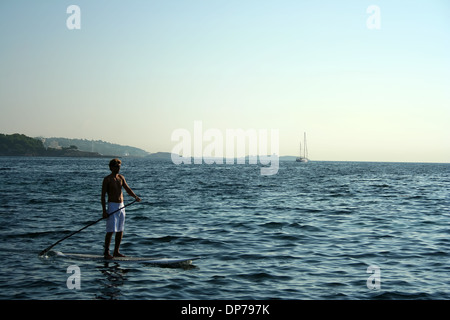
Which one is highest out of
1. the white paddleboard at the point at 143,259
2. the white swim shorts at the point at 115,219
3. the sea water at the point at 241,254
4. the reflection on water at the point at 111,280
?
the white swim shorts at the point at 115,219

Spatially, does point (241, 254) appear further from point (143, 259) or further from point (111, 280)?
point (111, 280)

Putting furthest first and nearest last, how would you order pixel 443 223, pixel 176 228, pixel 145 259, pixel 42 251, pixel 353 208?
1. pixel 353 208
2. pixel 443 223
3. pixel 176 228
4. pixel 42 251
5. pixel 145 259

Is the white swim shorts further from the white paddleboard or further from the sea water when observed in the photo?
the sea water

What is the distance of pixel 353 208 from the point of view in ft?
86.7

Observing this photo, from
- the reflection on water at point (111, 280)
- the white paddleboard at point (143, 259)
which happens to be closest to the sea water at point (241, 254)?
the reflection on water at point (111, 280)

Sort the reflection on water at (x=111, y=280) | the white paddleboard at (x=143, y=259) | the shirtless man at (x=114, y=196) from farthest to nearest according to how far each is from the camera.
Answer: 1. the shirtless man at (x=114, y=196)
2. the white paddleboard at (x=143, y=259)
3. the reflection on water at (x=111, y=280)

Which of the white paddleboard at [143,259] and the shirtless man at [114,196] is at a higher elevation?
the shirtless man at [114,196]

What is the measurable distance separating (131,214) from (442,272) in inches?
619

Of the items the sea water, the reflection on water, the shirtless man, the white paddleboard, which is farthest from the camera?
the shirtless man

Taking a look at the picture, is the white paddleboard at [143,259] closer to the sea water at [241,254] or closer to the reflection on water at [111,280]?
the sea water at [241,254]

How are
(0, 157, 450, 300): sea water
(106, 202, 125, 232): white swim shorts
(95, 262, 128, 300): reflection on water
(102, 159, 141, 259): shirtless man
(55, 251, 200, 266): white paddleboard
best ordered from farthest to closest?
(106, 202, 125, 232): white swim shorts → (102, 159, 141, 259): shirtless man → (55, 251, 200, 266): white paddleboard → (0, 157, 450, 300): sea water → (95, 262, 128, 300): reflection on water

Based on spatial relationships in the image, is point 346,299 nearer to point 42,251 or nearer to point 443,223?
point 42,251

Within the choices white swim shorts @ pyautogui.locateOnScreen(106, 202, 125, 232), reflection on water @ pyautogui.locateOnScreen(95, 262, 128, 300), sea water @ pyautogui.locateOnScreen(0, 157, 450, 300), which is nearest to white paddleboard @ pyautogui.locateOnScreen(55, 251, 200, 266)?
sea water @ pyautogui.locateOnScreen(0, 157, 450, 300)
